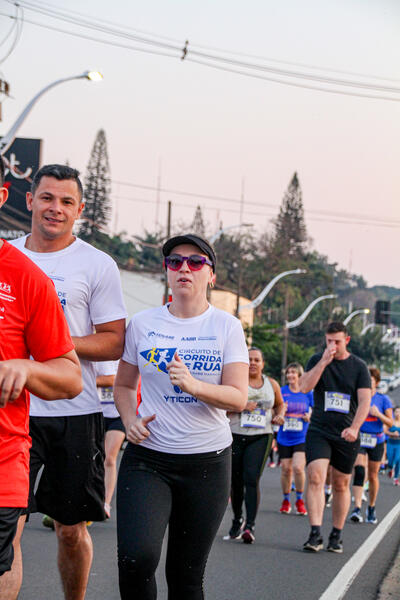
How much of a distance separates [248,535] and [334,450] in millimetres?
1220

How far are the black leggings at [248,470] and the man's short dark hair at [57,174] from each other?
18.7ft

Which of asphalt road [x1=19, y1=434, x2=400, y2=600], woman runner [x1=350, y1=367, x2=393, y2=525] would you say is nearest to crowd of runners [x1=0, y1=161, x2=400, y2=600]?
asphalt road [x1=19, y1=434, x2=400, y2=600]

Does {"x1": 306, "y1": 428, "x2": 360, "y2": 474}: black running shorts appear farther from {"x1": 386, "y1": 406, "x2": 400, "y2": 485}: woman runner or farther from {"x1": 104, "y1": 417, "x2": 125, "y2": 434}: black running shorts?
{"x1": 386, "y1": 406, "x2": 400, "y2": 485}: woman runner

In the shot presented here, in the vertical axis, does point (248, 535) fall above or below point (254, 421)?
below

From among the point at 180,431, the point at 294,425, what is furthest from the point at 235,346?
the point at 294,425

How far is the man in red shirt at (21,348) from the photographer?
3.29 meters

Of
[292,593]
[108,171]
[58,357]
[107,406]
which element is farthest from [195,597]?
[108,171]

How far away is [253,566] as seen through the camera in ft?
27.8

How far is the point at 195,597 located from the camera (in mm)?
4797

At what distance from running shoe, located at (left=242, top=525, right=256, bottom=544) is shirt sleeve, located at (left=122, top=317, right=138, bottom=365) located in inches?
205

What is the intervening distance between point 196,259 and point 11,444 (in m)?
1.89

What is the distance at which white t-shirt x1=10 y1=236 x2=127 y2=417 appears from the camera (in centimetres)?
510

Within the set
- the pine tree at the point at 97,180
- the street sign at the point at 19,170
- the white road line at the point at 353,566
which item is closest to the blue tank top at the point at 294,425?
the white road line at the point at 353,566

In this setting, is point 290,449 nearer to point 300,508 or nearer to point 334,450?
point 300,508
